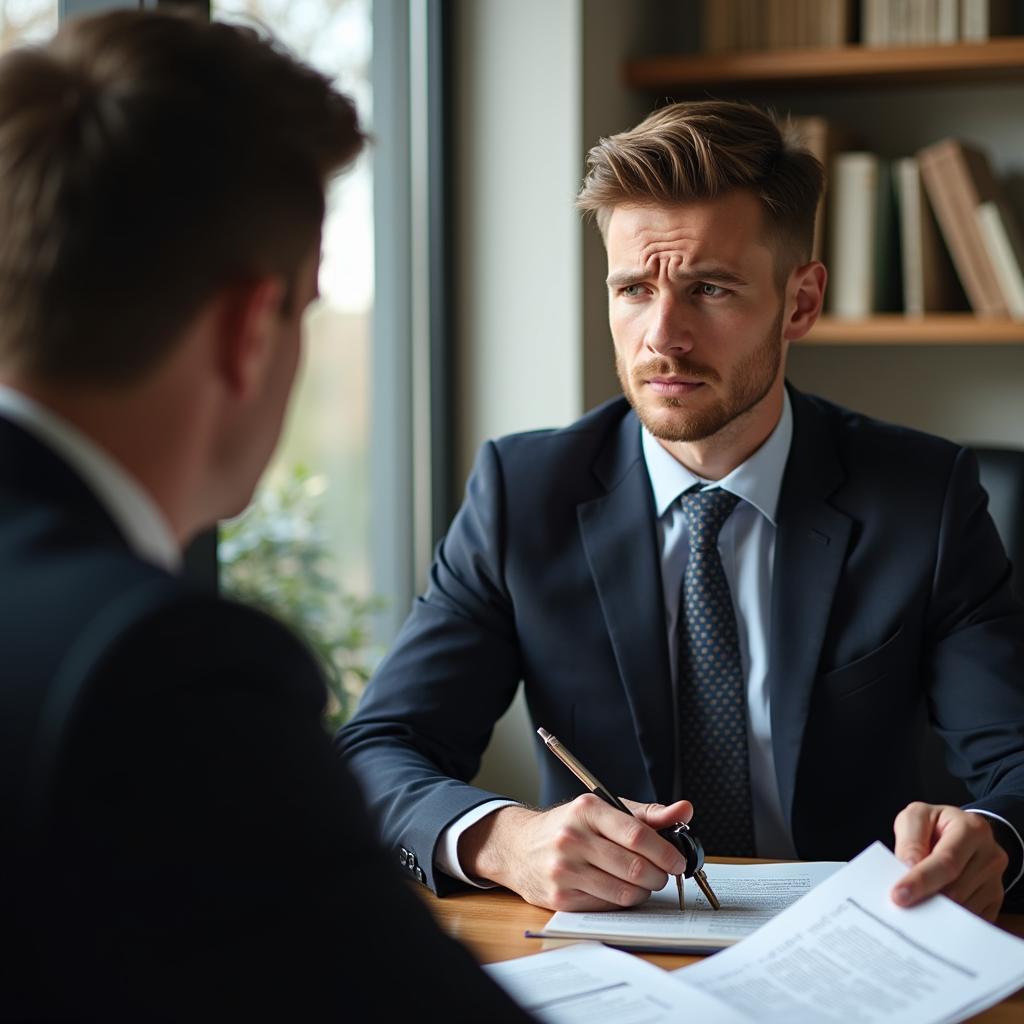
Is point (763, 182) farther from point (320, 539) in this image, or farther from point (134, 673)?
point (134, 673)

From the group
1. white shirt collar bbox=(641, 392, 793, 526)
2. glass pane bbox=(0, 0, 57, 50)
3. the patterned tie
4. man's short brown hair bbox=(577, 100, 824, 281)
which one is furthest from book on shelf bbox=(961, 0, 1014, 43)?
glass pane bbox=(0, 0, 57, 50)

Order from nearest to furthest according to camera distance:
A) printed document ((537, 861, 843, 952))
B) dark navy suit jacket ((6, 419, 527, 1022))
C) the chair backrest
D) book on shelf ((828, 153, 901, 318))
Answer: dark navy suit jacket ((6, 419, 527, 1022)), printed document ((537, 861, 843, 952)), the chair backrest, book on shelf ((828, 153, 901, 318))

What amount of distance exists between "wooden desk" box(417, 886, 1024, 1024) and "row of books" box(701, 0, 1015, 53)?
193 cm

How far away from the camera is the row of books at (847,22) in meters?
2.64

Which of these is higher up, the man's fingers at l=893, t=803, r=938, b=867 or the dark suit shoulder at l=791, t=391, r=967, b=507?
the dark suit shoulder at l=791, t=391, r=967, b=507

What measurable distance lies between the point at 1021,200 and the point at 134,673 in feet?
8.65

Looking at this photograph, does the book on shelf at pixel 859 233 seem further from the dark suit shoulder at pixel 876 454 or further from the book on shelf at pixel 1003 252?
the dark suit shoulder at pixel 876 454

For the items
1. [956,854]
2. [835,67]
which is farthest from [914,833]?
[835,67]

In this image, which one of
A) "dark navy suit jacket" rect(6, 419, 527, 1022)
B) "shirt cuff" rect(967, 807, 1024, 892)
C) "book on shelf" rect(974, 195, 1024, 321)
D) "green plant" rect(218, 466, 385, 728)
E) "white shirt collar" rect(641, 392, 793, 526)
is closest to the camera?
"dark navy suit jacket" rect(6, 419, 527, 1022)

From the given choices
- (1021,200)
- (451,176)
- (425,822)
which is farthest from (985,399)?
(425,822)

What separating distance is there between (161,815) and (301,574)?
1934 mm

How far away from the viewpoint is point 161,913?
597mm

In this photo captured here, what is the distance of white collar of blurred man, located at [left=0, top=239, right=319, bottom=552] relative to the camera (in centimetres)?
73

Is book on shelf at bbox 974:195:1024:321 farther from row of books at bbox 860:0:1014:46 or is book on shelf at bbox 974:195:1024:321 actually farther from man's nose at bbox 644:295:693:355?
man's nose at bbox 644:295:693:355
